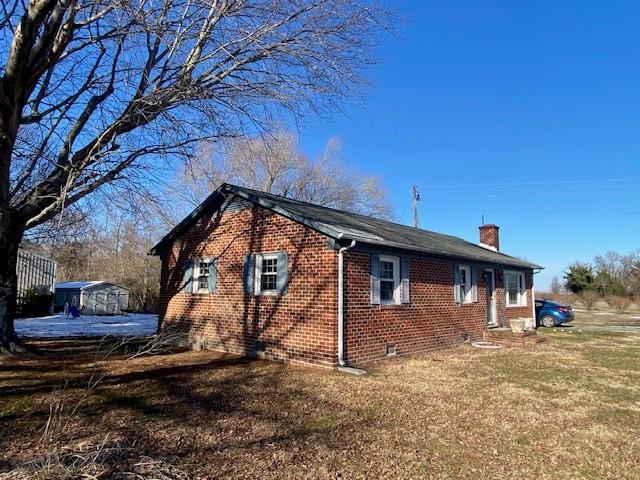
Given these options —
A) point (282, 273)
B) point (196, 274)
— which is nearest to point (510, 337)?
point (282, 273)

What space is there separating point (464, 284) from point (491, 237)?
27.6ft

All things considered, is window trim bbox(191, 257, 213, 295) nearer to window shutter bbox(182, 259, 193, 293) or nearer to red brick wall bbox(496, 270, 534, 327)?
window shutter bbox(182, 259, 193, 293)

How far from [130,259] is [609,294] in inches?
1729

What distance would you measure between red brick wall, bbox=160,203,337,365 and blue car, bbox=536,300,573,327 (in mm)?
16245

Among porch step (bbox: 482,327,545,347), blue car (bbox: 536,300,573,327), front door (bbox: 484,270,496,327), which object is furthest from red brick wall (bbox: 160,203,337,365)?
blue car (bbox: 536,300,573,327)

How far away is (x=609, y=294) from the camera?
4328cm

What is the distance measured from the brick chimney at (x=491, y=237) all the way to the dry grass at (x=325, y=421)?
476 inches

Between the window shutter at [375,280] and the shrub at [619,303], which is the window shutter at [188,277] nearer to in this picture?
the window shutter at [375,280]

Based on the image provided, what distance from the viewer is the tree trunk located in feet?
32.1

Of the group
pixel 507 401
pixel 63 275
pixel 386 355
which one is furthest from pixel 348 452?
pixel 63 275

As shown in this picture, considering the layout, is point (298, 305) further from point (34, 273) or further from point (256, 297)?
point (34, 273)

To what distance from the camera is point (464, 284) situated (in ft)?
47.3

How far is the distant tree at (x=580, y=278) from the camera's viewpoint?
46.5 metres

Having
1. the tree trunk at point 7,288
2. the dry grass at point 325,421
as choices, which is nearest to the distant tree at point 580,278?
the dry grass at point 325,421
